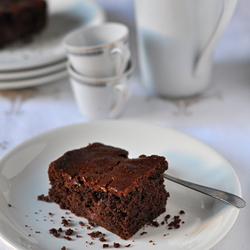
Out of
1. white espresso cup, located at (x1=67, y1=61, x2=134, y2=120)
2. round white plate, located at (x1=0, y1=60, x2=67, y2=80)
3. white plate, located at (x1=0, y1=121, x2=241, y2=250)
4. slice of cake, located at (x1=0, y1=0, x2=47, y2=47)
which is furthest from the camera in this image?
slice of cake, located at (x1=0, y1=0, x2=47, y2=47)

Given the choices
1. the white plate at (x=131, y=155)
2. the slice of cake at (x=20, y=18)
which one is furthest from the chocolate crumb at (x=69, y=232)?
the slice of cake at (x=20, y=18)

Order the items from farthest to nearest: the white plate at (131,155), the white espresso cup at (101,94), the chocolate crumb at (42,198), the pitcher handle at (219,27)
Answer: the white espresso cup at (101,94) < the pitcher handle at (219,27) < the chocolate crumb at (42,198) < the white plate at (131,155)

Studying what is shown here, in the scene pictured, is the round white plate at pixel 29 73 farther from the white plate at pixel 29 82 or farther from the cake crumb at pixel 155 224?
the cake crumb at pixel 155 224

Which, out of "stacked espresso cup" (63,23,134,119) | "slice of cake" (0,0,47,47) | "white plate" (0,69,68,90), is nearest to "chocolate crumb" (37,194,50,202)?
"stacked espresso cup" (63,23,134,119)

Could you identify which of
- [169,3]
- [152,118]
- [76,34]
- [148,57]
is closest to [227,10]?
[169,3]

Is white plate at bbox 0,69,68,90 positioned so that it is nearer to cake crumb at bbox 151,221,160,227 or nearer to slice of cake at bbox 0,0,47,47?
slice of cake at bbox 0,0,47,47

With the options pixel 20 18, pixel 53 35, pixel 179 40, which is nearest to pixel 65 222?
pixel 179 40

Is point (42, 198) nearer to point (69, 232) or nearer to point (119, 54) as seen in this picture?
point (69, 232)
